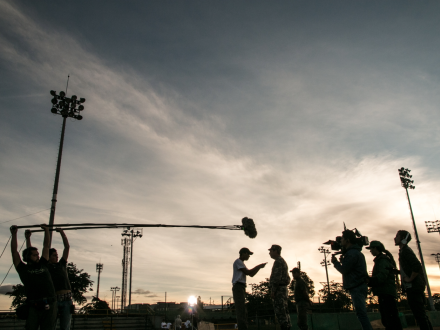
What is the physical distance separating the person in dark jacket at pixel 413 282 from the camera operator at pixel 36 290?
645 centimetres

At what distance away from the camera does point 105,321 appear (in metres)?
29.4

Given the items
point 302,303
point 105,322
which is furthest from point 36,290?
point 105,322

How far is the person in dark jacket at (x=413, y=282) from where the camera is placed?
5.67 metres

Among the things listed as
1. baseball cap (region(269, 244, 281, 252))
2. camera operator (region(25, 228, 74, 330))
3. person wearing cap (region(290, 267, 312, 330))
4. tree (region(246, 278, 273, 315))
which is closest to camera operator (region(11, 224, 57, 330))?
camera operator (region(25, 228, 74, 330))

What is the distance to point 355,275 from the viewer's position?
5297 millimetres

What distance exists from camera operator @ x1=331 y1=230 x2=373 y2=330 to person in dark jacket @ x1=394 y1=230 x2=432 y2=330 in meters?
1.15

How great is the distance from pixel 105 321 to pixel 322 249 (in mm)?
48340

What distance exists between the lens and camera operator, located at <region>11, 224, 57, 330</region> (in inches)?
196

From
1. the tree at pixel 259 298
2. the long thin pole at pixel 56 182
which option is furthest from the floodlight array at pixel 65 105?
the tree at pixel 259 298

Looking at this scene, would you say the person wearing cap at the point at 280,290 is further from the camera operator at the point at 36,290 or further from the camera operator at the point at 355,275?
the camera operator at the point at 36,290

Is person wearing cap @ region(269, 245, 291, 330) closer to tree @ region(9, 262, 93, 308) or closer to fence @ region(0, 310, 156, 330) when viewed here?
fence @ region(0, 310, 156, 330)

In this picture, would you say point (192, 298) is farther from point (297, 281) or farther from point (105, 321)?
point (297, 281)

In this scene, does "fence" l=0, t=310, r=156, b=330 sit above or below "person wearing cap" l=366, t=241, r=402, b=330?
below

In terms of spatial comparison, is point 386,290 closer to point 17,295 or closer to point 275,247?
point 275,247
